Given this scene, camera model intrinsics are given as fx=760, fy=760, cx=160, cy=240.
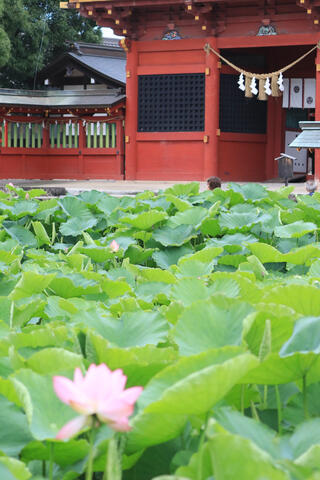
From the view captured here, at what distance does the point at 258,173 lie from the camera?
16.1 meters

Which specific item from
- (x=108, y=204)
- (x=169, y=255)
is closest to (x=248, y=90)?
(x=108, y=204)

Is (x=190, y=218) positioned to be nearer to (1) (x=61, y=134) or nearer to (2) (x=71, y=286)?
(2) (x=71, y=286)

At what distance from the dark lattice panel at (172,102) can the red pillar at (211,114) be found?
170mm

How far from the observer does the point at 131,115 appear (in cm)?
1548

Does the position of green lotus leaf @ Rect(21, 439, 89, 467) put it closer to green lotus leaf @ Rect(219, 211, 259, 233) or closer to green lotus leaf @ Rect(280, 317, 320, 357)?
green lotus leaf @ Rect(280, 317, 320, 357)

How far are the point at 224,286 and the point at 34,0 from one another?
24466mm

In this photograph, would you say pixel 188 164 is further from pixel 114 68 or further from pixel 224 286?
pixel 224 286

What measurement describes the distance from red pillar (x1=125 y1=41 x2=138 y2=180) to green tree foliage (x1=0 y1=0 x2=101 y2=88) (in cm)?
587

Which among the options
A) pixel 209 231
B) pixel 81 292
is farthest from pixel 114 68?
pixel 81 292

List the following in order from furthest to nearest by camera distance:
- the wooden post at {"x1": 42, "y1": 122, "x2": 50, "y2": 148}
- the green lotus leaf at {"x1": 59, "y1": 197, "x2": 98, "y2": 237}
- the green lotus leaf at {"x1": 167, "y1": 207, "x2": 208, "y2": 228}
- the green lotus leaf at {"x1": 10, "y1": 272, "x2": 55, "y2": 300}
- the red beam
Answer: the wooden post at {"x1": 42, "y1": 122, "x2": 50, "y2": 148}
the red beam
the green lotus leaf at {"x1": 59, "y1": 197, "x2": 98, "y2": 237}
the green lotus leaf at {"x1": 167, "y1": 207, "x2": 208, "y2": 228}
the green lotus leaf at {"x1": 10, "y1": 272, "x2": 55, "y2": 300}

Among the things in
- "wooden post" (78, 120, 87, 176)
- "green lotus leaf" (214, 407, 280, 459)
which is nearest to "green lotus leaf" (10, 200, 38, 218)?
"green lotus leaf" (214, 407, 280, 459)

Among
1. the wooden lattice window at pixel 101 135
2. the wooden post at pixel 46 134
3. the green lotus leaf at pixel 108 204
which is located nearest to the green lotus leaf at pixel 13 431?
the green lotus leaf at pixel 108 204

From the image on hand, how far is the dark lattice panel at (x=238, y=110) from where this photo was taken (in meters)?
14.9

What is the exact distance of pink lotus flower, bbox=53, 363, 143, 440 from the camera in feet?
2.13
